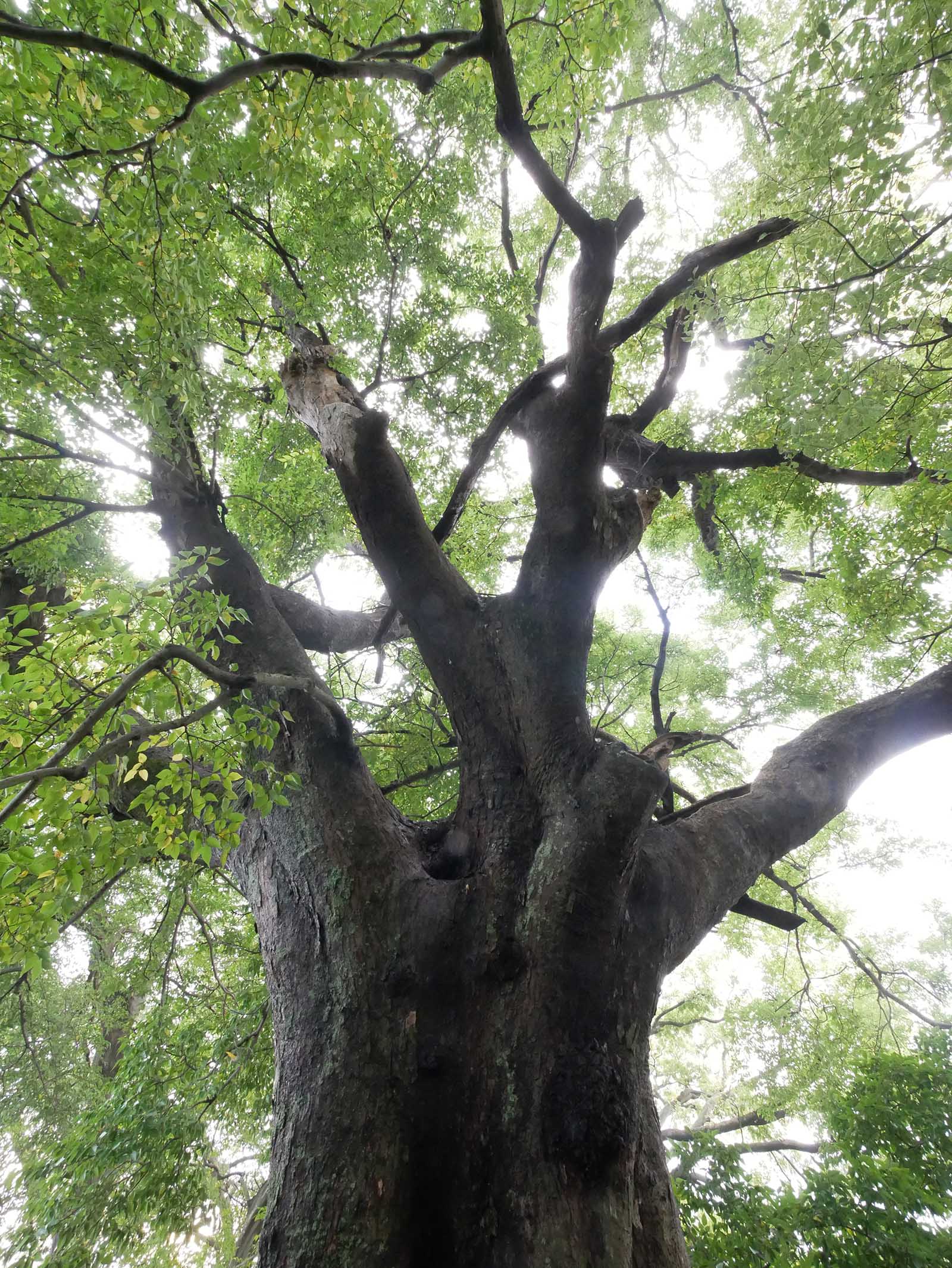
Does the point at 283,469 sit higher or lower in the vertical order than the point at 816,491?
higher

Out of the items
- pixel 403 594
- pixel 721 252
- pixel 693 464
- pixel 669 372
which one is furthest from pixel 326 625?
pixel 721 252

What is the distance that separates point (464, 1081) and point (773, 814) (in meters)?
1.80

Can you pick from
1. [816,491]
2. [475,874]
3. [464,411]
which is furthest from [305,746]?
[816,491]

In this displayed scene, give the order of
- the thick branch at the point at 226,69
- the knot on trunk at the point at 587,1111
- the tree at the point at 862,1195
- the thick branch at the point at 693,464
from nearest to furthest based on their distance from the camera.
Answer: the thick branch at the point at 226,69 < the knot on trunk at the point at 587,1111 < the tree at the point at 862,1195 < the thick branch at the point at 693,464

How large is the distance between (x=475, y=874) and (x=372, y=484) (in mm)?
1683

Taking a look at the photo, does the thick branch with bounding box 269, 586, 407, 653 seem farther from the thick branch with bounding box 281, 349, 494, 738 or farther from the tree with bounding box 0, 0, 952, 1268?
the thick branch with bounding box 281, 349, 494, 738

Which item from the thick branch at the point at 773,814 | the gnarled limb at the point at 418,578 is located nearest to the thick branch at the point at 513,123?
the gnarled limb at the point at 418,578

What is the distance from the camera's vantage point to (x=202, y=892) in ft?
16.4

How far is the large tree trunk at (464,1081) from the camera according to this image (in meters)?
1.47

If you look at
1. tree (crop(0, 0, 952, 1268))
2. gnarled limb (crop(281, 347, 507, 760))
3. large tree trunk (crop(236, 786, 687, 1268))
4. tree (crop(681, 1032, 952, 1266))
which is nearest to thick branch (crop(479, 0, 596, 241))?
tree (crop(0, 0, 952, 1268))

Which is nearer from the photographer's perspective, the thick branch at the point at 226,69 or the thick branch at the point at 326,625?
the thick branch at the point at 226,69

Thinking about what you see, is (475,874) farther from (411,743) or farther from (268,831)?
(411,743)

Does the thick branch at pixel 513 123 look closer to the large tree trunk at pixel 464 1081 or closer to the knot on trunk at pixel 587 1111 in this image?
the large tree trunk at pixel 464 1081

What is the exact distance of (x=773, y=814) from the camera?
2709mm
